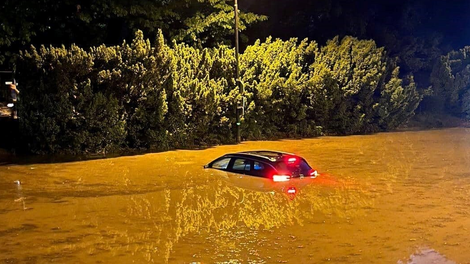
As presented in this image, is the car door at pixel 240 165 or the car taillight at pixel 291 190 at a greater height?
the car door at pixel 240 165

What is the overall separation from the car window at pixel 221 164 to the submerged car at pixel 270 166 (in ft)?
0.97

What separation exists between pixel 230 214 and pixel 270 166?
10.9ft

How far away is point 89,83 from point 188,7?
11157 mm

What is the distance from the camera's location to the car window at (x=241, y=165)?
18500mm

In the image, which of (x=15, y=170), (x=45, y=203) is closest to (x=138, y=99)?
(x=15, y=170)

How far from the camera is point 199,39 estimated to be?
35812 mm

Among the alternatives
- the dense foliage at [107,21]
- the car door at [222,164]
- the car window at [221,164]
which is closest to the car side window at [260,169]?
the car door at [222,164]

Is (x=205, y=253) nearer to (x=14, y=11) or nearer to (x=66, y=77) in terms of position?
(x=66, y=77)

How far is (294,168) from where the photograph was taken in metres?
18.1

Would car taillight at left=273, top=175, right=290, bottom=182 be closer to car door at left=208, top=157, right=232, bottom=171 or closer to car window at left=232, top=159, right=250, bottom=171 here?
car window at left=232, top=159, right=250, bottom=171

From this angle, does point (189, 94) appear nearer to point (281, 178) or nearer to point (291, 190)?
point (281, 178)

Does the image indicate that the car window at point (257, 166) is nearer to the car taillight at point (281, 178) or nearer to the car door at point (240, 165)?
the car door at point (240, 165)

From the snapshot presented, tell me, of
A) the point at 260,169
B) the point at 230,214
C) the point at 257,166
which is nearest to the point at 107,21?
the point at 257,166

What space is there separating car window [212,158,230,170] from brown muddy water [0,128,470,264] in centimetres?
31
